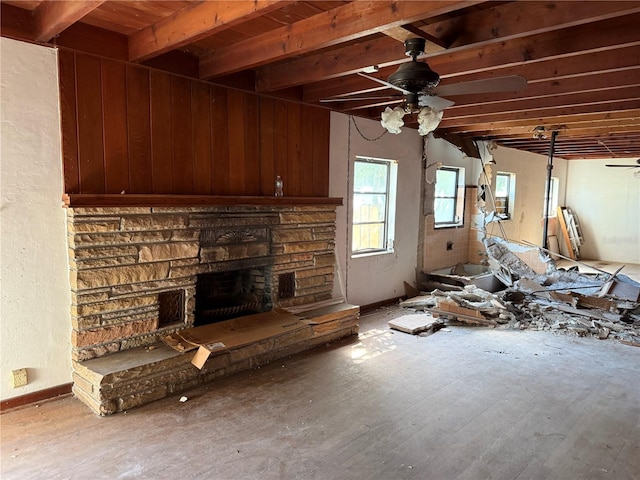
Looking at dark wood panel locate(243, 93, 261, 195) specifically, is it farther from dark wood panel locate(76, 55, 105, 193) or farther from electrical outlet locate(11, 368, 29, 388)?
electrical outlet locate(11, 368, 29, 388)

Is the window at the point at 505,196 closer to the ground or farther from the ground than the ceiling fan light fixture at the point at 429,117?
closer to the ground

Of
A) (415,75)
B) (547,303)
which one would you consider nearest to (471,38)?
(415,75)

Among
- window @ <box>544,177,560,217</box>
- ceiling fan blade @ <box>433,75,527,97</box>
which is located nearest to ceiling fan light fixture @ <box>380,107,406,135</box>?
ceiling fan blade @ <box>433,75,527,97</box>

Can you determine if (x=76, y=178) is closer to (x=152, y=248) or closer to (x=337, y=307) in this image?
(x=152, y=248)

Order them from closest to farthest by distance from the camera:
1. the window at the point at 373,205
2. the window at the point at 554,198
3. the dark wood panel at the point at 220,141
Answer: the dark wood panel at the point at 220,141 → the window at the point at 373,205 → the window at the point at 554,198

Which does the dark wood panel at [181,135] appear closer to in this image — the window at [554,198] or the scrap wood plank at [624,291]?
the scrap wood plank at [624,291]

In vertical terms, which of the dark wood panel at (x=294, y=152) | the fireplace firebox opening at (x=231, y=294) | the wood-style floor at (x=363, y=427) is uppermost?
the dark wood panel at (x=294, y=152)

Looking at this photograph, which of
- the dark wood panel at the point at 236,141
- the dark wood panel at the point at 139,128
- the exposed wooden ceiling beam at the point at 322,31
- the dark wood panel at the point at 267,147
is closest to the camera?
the exposed wooden ceiling beam at the point at 322,31

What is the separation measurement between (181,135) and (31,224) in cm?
126

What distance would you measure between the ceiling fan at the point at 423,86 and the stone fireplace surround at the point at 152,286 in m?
1.70

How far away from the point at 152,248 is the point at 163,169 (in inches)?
25.0

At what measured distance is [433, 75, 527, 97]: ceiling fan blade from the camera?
2.49 meters

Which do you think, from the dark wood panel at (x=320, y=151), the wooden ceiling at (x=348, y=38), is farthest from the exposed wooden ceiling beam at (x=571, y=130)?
the dark wood panel at (x=320, y=151)

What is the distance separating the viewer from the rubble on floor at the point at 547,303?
492cm
